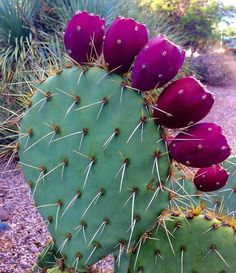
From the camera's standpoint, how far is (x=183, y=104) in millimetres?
1713

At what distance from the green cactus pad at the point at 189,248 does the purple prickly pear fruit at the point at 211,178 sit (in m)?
0.21

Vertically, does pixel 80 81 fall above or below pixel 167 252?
above

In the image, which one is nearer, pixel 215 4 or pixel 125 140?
pixel 125 140

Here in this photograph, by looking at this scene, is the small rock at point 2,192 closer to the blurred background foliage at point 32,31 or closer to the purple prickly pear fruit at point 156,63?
the blurred background foliage at point 32,31

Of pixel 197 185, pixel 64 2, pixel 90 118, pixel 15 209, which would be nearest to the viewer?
pixel 90 118

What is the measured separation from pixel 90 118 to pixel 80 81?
0.45ft

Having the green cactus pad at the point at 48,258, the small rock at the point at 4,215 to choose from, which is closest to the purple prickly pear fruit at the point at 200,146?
the green cactus pad at the point at 48,258

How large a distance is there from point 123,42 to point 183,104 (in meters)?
0.29

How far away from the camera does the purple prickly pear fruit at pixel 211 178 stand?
2.11m

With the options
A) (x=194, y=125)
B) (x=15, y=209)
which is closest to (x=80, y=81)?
(x=194, y=125)

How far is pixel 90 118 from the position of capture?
6.15 ft

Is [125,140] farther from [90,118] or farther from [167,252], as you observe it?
[167,252]

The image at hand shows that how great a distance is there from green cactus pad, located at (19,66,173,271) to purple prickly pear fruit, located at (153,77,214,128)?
5 centimetres

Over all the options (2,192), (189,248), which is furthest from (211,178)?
(2,192)
